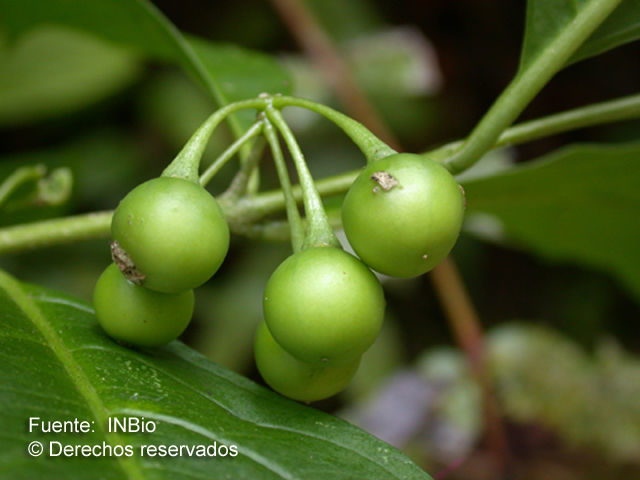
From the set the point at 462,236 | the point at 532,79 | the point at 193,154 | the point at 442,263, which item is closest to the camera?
the point at 193,154

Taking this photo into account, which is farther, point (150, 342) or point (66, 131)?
point (66, 131)

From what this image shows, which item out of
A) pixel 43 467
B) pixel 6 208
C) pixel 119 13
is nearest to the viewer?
pixel 43 467

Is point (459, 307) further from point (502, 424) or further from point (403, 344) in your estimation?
point (403, 344)

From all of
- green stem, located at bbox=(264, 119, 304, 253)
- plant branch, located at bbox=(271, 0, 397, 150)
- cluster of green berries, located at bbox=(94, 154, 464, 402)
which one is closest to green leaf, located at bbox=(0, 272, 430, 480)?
cluster of green berries, located at bbox=(94, 154, 464, 402)

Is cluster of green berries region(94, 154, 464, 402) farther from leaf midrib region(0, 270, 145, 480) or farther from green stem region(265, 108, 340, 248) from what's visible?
leaf midrib region(0, 270, 145, 480)

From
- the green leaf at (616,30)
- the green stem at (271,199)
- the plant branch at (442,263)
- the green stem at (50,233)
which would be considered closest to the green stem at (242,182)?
the green stem at (271,199)

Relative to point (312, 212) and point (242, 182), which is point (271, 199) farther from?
point (312, 212)

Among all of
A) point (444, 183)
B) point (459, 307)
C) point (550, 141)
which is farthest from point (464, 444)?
point (444, 183)

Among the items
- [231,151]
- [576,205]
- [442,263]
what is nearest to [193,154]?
[231,151]
